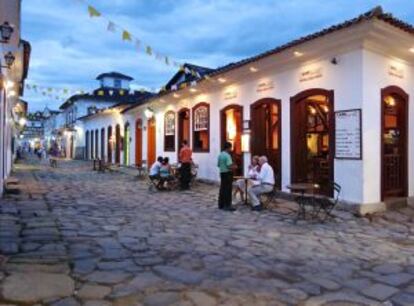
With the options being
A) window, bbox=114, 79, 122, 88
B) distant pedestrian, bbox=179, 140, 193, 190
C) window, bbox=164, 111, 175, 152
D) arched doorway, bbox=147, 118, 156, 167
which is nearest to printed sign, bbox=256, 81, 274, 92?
distant pedestrian, bbox=179, 140, 193, 190

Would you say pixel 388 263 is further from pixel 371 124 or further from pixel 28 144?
pixel 28 144

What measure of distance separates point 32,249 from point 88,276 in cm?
146

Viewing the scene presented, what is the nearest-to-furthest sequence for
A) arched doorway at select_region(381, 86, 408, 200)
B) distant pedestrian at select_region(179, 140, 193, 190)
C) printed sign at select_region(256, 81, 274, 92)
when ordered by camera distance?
arched doorway at select_region(381, 86, 408, 200) → printed sign at select_region(256, 81, 274, 92) → distant pedestrian at select_region(179, 140, 193, 190)


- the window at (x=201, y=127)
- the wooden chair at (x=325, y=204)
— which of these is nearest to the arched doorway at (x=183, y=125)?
the window at (x=201, y=127)

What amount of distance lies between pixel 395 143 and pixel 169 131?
35.7 feet

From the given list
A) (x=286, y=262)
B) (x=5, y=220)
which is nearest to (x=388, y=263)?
(x=286, y=262)

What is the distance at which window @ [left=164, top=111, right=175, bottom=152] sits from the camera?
63.8ft

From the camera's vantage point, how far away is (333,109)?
10281 mm

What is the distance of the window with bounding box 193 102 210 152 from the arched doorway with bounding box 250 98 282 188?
3.11 m

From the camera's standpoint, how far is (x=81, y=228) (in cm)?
→ 759

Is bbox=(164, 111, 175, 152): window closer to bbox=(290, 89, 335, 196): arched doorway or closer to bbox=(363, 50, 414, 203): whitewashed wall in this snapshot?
bbox=(290, 89, 335, 196): arched doorway

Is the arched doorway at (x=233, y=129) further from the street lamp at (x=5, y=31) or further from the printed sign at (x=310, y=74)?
the street lamp at (x=5, y=31)

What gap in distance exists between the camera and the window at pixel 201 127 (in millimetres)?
16281

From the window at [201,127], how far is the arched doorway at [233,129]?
1121mm
